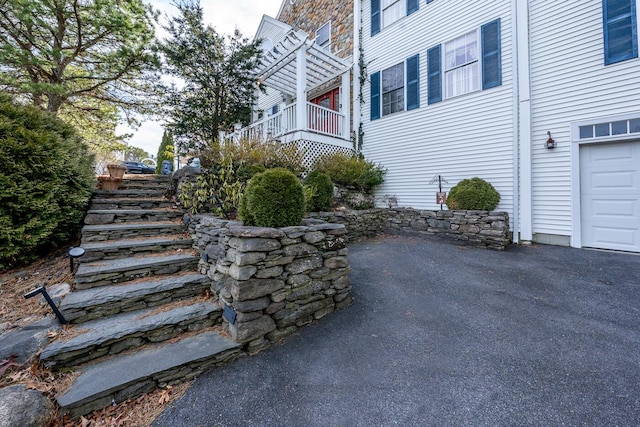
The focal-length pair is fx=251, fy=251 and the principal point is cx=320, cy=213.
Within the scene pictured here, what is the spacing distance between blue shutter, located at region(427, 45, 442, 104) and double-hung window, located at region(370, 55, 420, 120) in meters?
0.32

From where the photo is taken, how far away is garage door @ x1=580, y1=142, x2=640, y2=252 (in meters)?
4.50

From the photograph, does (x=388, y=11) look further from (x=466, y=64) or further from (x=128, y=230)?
(x=128, y=230)

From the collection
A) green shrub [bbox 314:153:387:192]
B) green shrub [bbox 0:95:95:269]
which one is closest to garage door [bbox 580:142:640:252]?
green shrub [bbox 314:153:387:192]

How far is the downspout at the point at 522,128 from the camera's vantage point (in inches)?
213

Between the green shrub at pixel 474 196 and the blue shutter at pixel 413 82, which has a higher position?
the blue shutter at pixel 413 82

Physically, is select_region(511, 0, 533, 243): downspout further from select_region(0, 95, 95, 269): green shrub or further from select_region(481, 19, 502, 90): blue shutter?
select_region(0, 95, 95, 269): green shrub

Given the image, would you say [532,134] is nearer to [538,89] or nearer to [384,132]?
[538,89]

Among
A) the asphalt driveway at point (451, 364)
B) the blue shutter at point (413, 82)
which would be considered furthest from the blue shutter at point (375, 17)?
the asphalt driveway at point (451, 364)

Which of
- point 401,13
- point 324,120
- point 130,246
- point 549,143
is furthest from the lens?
point 324,120

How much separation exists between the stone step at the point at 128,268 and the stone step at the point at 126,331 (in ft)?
1.82

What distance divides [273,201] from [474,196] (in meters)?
4.85

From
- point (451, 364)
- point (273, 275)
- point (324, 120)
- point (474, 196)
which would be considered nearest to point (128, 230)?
point (273, 275)

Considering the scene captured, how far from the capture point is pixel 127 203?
4.42m

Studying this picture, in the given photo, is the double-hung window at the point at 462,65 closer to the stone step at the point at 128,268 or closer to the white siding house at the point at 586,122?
the white siding house at the point at 586,122
